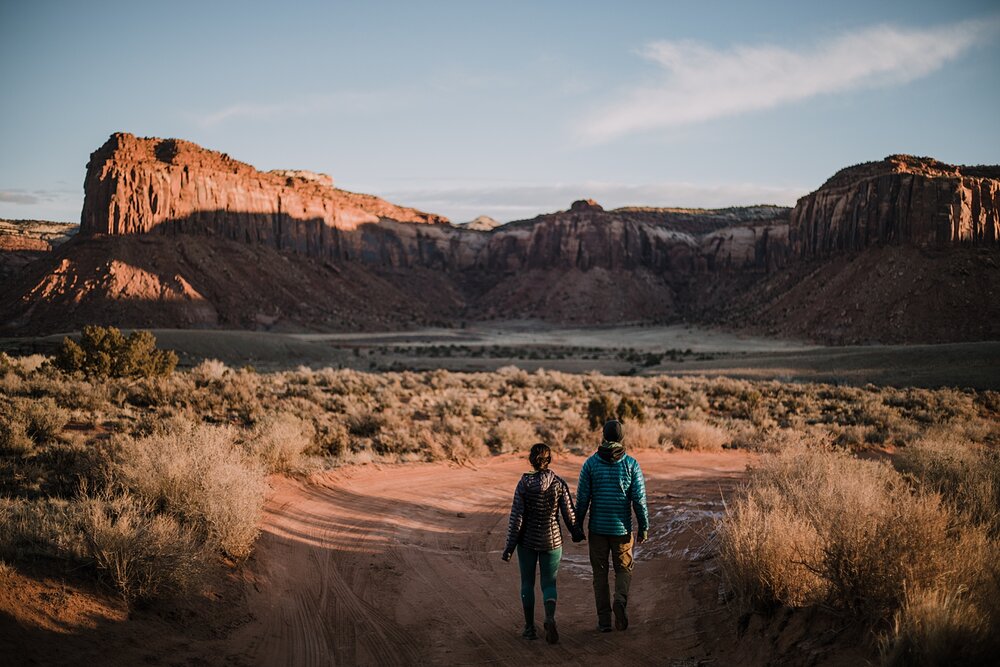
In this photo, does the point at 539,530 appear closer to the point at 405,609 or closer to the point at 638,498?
the point at 638,498

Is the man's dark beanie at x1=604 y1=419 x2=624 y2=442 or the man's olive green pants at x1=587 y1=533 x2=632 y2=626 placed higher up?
the man's dark beanie at x1=604 y1=419 x2=624 y2=442

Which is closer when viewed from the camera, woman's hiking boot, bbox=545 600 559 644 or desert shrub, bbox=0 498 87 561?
desert shrub, bbox=0 498 87 561

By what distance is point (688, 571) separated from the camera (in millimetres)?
7219

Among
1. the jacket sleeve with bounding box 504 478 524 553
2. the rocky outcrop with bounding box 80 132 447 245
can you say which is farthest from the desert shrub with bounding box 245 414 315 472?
the rocky outcrop with bounding box 80 132 447 245

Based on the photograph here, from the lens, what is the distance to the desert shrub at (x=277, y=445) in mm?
10633

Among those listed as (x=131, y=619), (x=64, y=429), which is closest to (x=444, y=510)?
(x=131, y=619)

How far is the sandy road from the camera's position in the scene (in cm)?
576

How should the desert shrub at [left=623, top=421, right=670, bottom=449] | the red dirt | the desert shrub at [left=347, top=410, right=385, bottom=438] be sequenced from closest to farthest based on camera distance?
the red dirt
the desert shrub at [left=347, top=410, right=385, bottom=438]
the desert shrub at [left=623, top=421, right=670, bottom=449]

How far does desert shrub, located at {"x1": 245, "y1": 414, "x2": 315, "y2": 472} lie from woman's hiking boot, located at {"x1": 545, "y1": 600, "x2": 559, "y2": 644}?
5.70 m

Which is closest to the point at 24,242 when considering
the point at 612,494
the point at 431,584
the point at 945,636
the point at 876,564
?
the point at 431,584

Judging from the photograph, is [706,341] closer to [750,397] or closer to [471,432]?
[750,397]

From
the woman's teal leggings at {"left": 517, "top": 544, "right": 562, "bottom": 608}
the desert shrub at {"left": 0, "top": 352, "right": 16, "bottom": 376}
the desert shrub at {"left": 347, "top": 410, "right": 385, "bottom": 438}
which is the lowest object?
the desert shrub at {"left": 347, "top": 410, "right": 385, "bottom": 438}

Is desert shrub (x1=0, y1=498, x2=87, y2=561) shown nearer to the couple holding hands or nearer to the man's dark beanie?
the couple holding hands

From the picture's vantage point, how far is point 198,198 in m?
82.6
